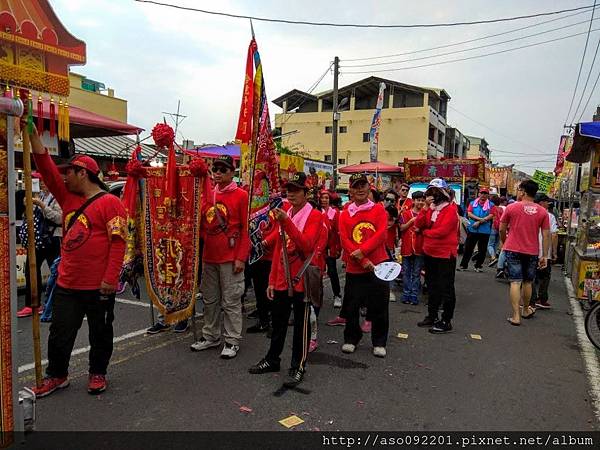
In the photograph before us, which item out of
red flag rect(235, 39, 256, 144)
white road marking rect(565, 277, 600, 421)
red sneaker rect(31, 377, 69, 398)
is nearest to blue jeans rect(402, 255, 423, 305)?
white road marking rect(565, 277, 600, 421)

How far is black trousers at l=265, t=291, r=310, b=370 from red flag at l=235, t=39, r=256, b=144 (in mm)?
1704

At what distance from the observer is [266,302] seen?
533 centimetres

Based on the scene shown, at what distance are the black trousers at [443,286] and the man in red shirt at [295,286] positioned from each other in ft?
7.22

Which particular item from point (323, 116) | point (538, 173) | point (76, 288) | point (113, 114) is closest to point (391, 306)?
point (76, 288)

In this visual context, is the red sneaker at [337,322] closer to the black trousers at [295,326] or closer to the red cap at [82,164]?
the black trousers at [295,326]

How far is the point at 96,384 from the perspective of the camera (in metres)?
3.44

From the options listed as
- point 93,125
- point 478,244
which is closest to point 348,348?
point 93,125

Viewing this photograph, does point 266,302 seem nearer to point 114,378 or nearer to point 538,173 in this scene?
point 114,378

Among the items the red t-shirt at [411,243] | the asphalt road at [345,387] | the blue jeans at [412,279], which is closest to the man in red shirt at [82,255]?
the asphalt road at [345,387]

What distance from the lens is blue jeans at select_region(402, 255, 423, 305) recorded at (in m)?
6.75

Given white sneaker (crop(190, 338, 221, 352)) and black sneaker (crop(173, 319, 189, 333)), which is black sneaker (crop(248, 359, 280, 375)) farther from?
black sneaker (crop(173, 319, 189, 333))

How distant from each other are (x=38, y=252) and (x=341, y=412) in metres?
4.41

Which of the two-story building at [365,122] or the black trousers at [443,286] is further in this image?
the two-story building at [365,122]

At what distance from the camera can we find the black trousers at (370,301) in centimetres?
441
